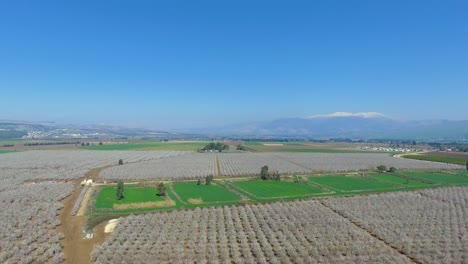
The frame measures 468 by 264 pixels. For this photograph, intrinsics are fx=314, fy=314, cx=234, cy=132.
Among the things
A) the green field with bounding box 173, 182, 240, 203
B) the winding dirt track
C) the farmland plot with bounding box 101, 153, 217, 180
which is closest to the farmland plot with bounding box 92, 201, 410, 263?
the winding dirt track

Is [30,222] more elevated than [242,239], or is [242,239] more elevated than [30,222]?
[242,239]

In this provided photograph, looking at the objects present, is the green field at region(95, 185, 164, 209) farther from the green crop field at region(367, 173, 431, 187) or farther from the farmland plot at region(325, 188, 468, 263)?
the green crop field at region(367, 173, 431, 187)

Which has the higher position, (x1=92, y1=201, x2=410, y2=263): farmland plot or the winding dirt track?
(x1=92, y1=201, x2=410, y2=263): farmland plot

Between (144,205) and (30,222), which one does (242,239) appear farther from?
(30,222)

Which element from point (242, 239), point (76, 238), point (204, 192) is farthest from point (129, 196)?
point (242, 239)

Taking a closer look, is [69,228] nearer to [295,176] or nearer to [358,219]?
[358,219]

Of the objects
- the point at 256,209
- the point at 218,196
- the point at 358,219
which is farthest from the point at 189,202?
the point at 358,219

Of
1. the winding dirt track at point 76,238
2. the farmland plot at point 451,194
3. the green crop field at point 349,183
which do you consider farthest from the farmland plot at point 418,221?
the winding dirt track at point 76,238
